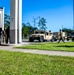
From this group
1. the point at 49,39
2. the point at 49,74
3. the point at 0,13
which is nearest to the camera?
the point at 49,74

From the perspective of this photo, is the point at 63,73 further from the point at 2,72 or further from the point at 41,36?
the point at 41,36

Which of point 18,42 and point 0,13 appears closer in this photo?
point 18,42

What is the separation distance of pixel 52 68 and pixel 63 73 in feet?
2.73

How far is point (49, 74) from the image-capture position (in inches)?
284

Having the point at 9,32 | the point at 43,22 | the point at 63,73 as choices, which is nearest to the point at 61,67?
the point at 63,73

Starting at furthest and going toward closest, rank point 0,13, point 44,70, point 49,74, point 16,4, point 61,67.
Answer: point 0,13 < point 16,4 < point 61,67 < point 44,70 < point 49,74

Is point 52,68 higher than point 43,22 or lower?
lower

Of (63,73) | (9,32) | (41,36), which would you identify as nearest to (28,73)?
(63,73)

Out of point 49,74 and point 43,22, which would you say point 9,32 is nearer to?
point 49,74

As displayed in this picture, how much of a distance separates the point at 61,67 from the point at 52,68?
1.26 feet

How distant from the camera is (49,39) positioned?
40531 millimetres

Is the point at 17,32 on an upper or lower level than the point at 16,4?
lower

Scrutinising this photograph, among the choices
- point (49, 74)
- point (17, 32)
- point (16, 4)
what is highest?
point (16, 4)

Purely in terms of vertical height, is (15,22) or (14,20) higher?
(14,20)
